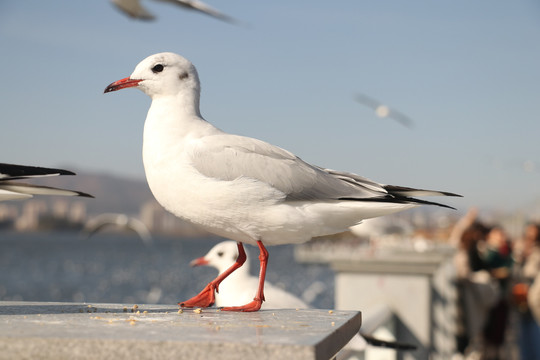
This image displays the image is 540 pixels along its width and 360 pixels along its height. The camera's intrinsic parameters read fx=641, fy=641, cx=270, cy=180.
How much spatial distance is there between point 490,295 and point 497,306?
1.21 feet

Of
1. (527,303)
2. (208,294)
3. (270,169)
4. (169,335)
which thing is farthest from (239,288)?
(527,303)

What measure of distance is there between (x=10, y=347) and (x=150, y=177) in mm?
1273

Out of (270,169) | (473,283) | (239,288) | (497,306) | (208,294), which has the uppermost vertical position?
(270,169)

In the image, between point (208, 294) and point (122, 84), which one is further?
point (208, 294)

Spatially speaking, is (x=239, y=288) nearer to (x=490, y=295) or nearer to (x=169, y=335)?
(x=169, y=335)

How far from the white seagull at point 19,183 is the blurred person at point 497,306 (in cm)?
755

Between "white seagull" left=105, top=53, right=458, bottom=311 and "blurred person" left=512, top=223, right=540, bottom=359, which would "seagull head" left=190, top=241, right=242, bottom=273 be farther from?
"blurred person" left=512, top=223, right=540, bottom=359

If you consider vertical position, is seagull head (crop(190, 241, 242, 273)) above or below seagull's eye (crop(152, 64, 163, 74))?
below

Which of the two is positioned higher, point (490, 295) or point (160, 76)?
point (160, 76)

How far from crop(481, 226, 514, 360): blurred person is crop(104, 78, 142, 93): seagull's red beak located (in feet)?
22.8

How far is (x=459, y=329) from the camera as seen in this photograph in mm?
9633

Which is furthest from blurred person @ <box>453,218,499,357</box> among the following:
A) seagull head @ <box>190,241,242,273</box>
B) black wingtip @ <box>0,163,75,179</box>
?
black wingtip @ <box>0,163,75,179</box>

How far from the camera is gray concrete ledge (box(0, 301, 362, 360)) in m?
2.11

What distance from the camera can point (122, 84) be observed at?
3506mm
